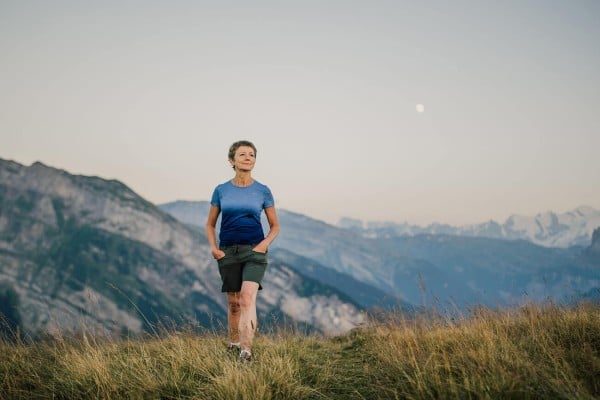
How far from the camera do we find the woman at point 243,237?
613 centimetres

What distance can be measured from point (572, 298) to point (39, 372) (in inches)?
353

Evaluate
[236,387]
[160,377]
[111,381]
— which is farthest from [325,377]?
[111,381]

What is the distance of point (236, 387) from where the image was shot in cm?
434

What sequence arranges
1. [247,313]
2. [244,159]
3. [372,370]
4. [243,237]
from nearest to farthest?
[372,370]
[247,313]
[243,237]
[244,159]

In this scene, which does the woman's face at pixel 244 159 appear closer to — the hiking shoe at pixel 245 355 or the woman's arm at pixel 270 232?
the woman's arm at pixel 270 232

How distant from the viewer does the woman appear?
613 centimetres

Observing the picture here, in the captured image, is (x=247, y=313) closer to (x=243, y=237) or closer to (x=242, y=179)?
(x=243, y=237)

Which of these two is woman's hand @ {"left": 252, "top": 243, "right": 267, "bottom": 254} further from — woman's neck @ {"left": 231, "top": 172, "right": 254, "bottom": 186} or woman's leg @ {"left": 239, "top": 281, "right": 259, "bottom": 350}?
woman's neck @ {"left": 231, "top": 172, "right": 254, "bottom": 186}

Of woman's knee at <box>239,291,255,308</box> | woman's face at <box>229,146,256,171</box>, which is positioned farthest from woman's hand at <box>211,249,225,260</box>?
woman's face at <box>229,146,256,171</box>

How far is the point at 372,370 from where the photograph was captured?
5324 millimetres

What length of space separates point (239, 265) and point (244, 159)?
161cm

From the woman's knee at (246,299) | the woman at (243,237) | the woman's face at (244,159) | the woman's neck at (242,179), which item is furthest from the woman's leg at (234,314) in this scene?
the woman's face at (244,159)

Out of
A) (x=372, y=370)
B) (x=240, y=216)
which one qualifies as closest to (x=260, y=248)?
(x=240, y=216)

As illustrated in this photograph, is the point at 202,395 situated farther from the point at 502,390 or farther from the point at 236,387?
the point at 502,390
